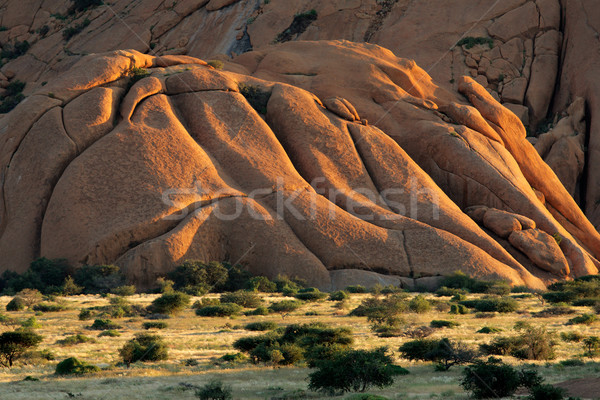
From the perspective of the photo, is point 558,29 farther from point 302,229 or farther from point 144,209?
point 144,209

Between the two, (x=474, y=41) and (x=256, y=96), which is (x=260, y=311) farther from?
(x=474, y=41)

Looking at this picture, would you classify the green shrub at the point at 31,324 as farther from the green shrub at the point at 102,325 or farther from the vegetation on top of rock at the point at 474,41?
the vegetation on top of rock at the point at 474,41

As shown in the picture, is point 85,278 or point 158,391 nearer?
point 158,391

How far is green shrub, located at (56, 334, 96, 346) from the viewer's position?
21016 millimetres

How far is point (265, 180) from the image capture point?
125 ft

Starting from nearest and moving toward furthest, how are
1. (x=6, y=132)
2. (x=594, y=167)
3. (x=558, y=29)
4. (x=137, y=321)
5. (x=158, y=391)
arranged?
(x=158, y=391) → (x=137, y=321) → (x=6, y=132) → (x=594, y=167) → (x=558, y=29)

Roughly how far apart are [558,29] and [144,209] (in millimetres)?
47821

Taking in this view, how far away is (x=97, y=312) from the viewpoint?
89.5 ft

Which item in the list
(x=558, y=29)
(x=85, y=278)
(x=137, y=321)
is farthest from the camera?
(x=558, y=29)

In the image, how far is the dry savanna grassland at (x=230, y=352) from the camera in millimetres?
14953

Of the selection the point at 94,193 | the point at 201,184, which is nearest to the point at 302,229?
the point at 201,184

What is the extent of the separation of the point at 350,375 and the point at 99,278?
20239mm

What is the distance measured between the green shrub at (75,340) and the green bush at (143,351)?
2.71 meters

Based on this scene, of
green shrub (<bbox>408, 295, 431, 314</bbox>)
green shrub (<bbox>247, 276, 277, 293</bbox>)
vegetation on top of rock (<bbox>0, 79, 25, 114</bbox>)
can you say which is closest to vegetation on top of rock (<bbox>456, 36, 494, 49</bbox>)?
green shrub (<bbox>247, 276, 277, 293</bbox>)
